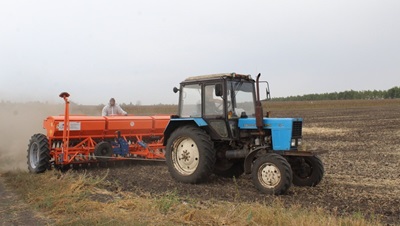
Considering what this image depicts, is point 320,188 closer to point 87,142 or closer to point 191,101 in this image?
point 191,101

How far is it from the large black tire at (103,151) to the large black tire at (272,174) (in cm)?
380

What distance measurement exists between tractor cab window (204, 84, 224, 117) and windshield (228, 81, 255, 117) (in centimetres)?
22

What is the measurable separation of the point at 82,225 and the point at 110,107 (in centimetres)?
677

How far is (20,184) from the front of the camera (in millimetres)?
7465

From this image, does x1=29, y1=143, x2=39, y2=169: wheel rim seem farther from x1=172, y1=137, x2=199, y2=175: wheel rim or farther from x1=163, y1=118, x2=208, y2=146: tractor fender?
x1=172, y1=137, x2=199, y2=175: wheel rim

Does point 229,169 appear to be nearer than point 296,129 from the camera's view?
No

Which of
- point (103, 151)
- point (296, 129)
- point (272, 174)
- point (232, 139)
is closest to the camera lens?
point (272, 174)

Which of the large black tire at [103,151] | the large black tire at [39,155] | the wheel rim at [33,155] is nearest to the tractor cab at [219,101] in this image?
the large black tire at [103,151]

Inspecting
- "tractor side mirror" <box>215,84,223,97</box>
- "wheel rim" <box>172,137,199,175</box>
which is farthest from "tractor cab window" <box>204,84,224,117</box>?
"wheel rim" <box>172,137,199,175</box>

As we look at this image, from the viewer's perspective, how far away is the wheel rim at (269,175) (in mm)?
6281

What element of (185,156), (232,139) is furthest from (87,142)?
(232,139)

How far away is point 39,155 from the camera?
28.6ft

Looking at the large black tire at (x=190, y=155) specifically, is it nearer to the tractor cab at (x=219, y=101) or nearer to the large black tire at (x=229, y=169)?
the tractor cab at (x=219, y=101)

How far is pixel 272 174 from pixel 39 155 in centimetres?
518
